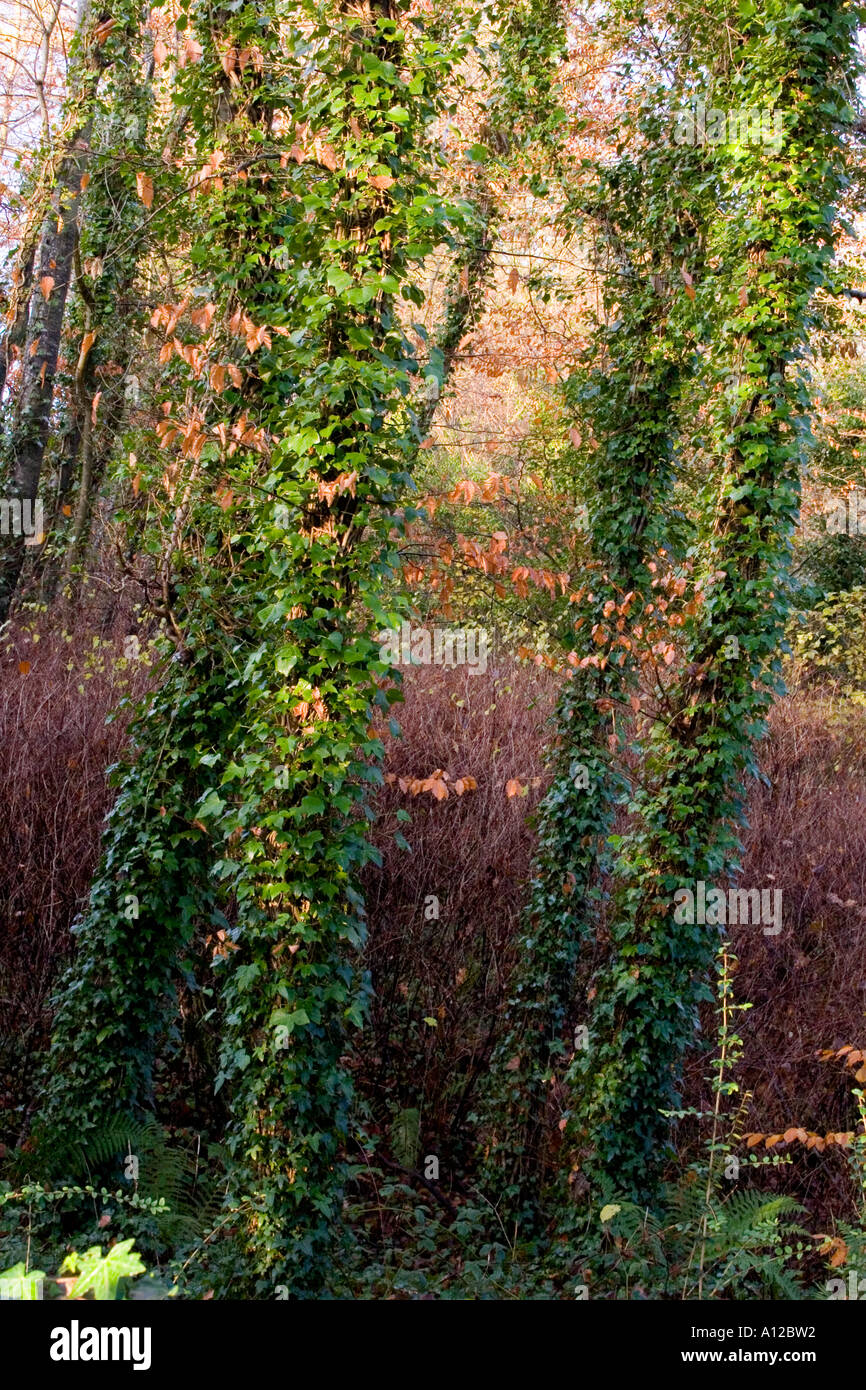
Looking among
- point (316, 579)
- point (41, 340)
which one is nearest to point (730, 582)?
point (316, 579)

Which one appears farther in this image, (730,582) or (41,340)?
(41,340)

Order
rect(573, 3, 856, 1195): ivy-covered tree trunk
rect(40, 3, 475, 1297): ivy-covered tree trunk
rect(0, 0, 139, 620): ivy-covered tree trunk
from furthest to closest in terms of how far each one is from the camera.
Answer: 1. rect(0, 0, 139, 620): ivy-covered tree trunk
2. rect(573, 3, 856, 1195): ivy-covered tree trunk
3. rect(40, 3, 475, 1297): ivy-covered tree trunk

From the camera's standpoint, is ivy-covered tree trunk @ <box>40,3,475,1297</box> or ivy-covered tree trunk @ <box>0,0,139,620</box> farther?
ivy-covered tree trunk @ <box>0,0,139,620</box>

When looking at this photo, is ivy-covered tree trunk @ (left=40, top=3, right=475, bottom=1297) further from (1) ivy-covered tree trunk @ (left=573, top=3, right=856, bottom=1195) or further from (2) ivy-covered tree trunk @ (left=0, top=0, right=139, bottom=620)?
(2) ivy-covered tree trunk @ (left=0, top=0, right=139, bottom=620)

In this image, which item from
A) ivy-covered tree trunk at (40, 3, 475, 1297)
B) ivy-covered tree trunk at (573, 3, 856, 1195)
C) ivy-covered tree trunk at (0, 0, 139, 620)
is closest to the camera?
ivy-covered tree trunk at (40, 3, 475, 1297)

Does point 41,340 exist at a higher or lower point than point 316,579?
higher

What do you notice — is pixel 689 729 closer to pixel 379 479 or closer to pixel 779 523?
pixel 779 523

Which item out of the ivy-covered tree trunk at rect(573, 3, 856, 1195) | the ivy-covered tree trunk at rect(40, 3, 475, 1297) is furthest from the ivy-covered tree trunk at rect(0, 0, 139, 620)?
the ivy-covered tree trunk at rect(573, 3, 856, 1195)

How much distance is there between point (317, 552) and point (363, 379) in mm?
792

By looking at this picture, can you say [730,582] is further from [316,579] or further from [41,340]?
[41,340]

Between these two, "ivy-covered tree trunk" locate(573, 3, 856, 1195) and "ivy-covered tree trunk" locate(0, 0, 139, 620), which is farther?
"ivy-covered tree trunk" locate(0, 0, 139, 620)

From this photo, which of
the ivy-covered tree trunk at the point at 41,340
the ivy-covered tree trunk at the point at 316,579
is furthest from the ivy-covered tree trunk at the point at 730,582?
the ivy-covered tree trunk at the point at 41,340

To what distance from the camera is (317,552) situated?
206 inches

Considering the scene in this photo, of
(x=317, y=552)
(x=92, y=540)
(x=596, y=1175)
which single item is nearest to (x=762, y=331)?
(x=317, y=552)
